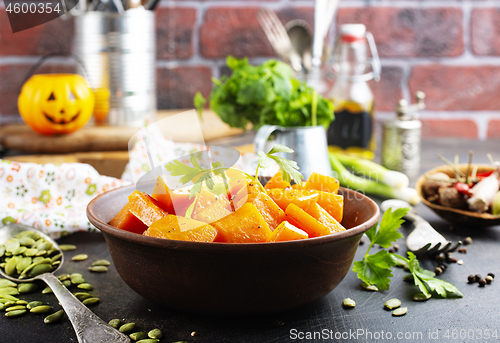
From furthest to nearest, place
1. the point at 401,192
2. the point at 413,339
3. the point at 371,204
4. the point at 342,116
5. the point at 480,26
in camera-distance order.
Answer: the point at 480,26, the point at 342,116, the point at 401,192, the point at 371,204, the point at 413,339

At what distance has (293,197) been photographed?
2.35ft

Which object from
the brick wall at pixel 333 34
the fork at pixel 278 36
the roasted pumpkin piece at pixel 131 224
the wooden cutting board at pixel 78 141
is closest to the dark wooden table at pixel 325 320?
the roasted pumpkin piece at pixel 131 224

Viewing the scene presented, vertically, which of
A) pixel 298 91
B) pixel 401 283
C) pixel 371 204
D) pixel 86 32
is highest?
pixel 86 32

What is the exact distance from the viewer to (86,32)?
1.68 metres

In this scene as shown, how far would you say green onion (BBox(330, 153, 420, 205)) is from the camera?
1.23 metres

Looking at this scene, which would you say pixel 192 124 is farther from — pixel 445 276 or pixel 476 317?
pixel 476 317

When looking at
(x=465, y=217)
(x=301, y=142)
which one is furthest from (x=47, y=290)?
(x=465, y=217)

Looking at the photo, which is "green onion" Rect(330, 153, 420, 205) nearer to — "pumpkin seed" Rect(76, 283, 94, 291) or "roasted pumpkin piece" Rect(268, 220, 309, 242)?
"roasted pumpkin piece" Rect(268, 220, 309, 242)

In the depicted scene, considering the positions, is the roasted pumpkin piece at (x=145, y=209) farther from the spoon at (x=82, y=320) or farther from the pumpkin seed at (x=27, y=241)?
the pumpkin seed at (x=27, y=241)

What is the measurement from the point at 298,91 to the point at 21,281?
847mm

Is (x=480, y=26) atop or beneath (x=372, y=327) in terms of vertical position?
atop

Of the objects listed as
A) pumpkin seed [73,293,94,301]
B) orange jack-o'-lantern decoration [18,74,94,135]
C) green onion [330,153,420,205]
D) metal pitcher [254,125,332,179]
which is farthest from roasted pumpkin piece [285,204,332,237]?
orange jack-o'-lantern decoration [18,74,94,135]

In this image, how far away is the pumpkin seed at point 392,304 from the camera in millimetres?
708

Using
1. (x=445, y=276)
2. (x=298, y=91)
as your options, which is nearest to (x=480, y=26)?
(x=298, y=91)
